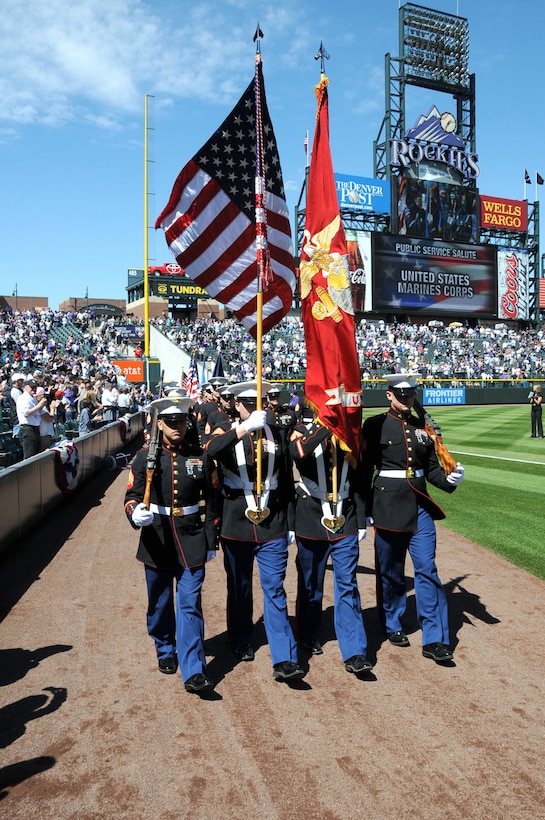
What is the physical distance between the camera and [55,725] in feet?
14.1

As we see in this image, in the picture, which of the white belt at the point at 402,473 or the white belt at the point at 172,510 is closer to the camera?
the white belt at the point at 172,510

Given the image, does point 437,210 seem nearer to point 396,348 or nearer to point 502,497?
point 396,348

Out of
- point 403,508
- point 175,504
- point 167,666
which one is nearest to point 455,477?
point 403,508

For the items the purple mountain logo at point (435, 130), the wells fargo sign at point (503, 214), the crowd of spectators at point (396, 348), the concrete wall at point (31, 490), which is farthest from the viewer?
the wells fargo sign at point (503, 214)

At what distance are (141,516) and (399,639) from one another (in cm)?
249

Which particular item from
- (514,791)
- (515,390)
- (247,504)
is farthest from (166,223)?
(515,390)

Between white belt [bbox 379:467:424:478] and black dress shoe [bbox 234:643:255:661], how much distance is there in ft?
6.12

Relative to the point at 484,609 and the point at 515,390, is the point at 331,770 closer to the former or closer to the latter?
the point at 484,609

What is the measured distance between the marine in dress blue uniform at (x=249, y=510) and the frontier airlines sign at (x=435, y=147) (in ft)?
180

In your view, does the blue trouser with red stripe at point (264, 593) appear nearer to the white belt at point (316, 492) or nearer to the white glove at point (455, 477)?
the white belt at point (316, 492)

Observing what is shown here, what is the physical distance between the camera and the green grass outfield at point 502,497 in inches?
349

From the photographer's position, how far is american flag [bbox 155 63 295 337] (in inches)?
282

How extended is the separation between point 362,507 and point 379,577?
716 mm

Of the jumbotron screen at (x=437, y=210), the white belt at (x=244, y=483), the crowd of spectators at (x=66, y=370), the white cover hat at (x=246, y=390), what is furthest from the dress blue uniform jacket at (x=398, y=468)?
the jumbotron screen at (x=437, y=210)
